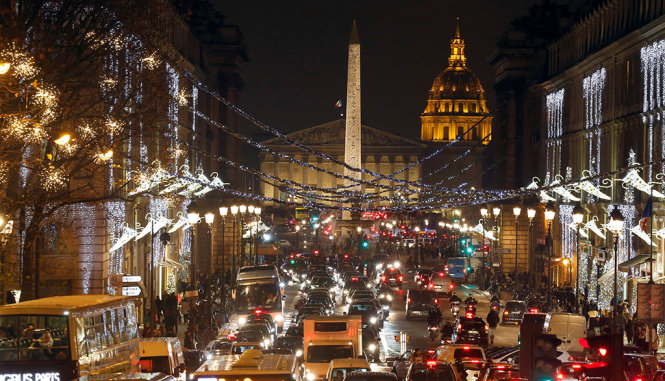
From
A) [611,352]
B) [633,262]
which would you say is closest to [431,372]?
[611,352]

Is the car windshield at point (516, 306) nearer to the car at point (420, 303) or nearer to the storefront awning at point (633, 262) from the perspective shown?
the car at point (420, 303)

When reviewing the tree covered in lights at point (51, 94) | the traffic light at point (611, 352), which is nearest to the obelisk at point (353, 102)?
the tree covered in lights at point (51, 94)

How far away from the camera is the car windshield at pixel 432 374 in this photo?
2281 cm

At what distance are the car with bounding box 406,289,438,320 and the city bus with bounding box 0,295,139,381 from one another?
96.6 ft

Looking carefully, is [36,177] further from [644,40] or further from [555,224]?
[555,224]

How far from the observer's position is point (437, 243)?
11338 centimetres

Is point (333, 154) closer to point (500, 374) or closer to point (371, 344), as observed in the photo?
point (371, 344)

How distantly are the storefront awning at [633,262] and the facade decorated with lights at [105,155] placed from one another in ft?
52.5

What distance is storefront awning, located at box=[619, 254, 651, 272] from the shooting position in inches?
1803

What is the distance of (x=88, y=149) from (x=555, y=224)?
42.5 m

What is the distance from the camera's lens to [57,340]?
20609 mm

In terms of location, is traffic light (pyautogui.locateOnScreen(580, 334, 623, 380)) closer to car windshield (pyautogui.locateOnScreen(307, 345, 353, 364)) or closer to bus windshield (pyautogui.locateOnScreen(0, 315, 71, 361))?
bus windshield (pyautogui.locateOnScreen(0, 315, 71, 361))

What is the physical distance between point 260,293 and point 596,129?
19699 millimetres

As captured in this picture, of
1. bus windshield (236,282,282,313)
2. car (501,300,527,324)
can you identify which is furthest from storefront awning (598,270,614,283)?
bus windshield (236,282,282,313)
